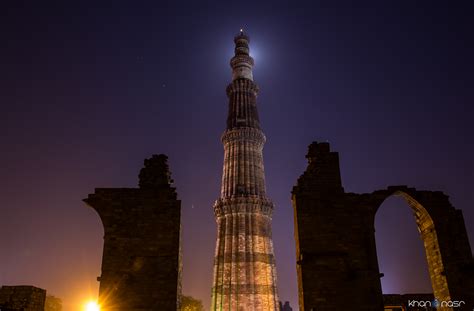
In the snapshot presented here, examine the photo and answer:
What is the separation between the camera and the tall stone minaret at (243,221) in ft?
72.1

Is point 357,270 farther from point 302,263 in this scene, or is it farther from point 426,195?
point 426,195

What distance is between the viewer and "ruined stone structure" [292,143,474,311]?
9.62 metres

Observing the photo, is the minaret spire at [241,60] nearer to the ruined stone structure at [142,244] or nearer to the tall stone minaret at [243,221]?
the tall stone minaret at [243,221]

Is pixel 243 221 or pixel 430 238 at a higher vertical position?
pixel 243 221

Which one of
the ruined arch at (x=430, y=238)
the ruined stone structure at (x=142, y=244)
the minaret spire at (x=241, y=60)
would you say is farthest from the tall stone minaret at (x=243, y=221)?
the ruined stone structure at (x=142, y=244)

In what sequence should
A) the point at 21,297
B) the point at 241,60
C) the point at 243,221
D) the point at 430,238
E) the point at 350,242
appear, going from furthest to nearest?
the point at 241,60 < the point at 243,221 < the point at 430,238 < the point at 21,297 < the point at 350,242

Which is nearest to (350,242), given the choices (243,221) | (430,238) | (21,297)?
(430,238)

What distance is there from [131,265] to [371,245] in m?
5.83

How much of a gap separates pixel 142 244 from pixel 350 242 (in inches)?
200

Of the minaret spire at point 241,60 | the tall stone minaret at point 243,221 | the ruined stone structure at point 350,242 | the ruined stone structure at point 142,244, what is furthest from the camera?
the minaret spire at point 241,60

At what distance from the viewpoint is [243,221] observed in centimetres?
2336

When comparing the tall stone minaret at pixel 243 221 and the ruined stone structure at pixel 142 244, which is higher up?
the tall stone minaret at pixel 243 221

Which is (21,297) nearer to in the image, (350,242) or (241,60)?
(350,242)

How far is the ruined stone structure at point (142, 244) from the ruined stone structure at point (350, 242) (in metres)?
3.10
